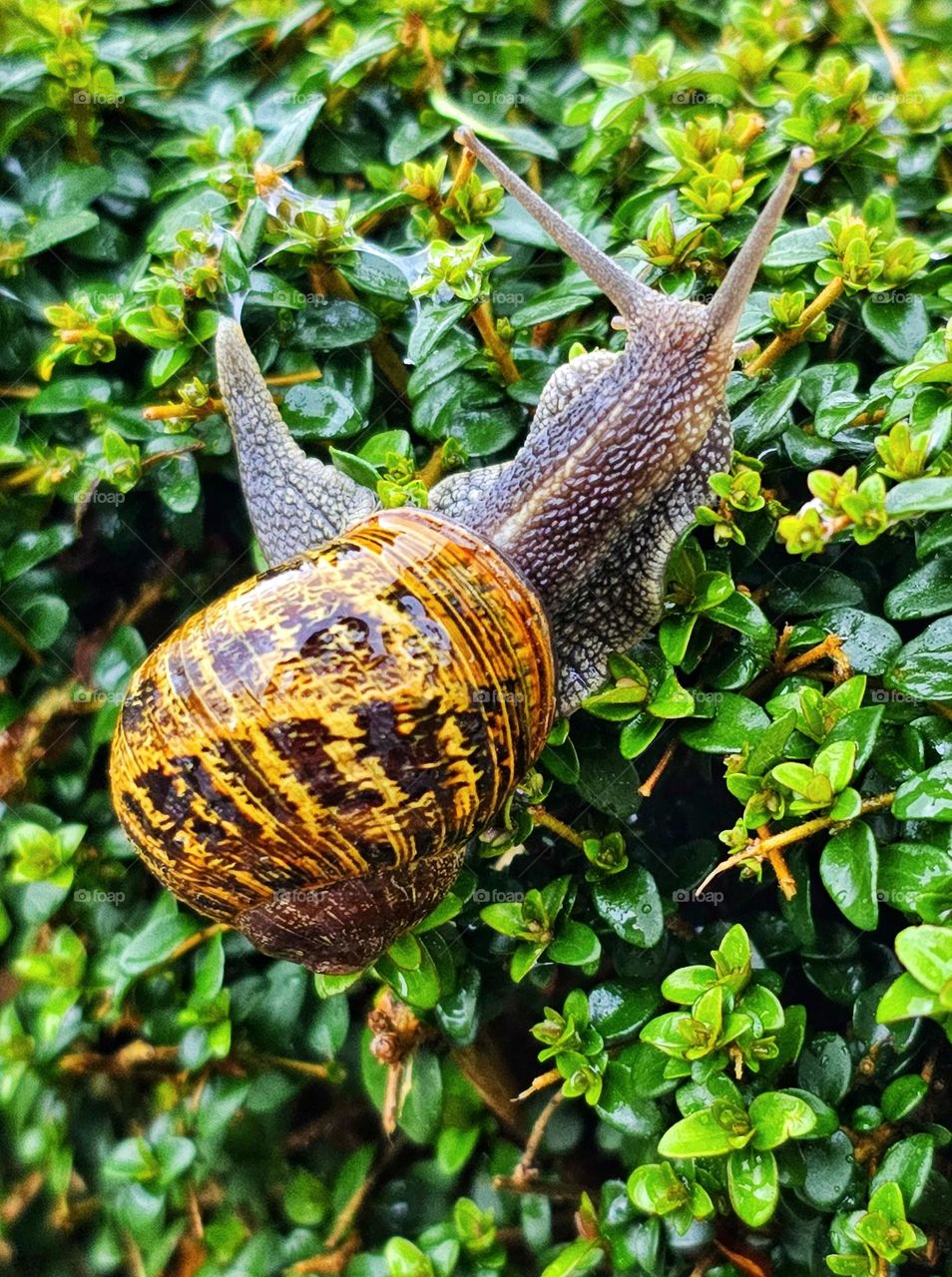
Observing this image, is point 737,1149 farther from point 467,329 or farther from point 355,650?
point 467,329

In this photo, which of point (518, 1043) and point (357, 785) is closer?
point (357, 785)

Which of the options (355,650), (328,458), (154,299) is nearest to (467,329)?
(328,458)

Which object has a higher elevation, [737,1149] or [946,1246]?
[737,1149]

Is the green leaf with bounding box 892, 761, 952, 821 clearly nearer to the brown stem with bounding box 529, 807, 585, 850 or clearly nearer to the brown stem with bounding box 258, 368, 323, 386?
the brown stem with bounding box 529, 807, 585, 850

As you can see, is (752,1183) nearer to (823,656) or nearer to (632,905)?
(632,905)

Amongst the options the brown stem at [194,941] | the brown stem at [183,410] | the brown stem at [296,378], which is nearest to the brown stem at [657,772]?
the brown stem at [194,941]

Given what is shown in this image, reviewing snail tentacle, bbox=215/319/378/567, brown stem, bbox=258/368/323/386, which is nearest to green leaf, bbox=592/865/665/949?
snail tentacle, bbox=215/319/378/567

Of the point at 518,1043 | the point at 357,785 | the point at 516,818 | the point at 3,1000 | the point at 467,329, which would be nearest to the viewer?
the point at 357,785
